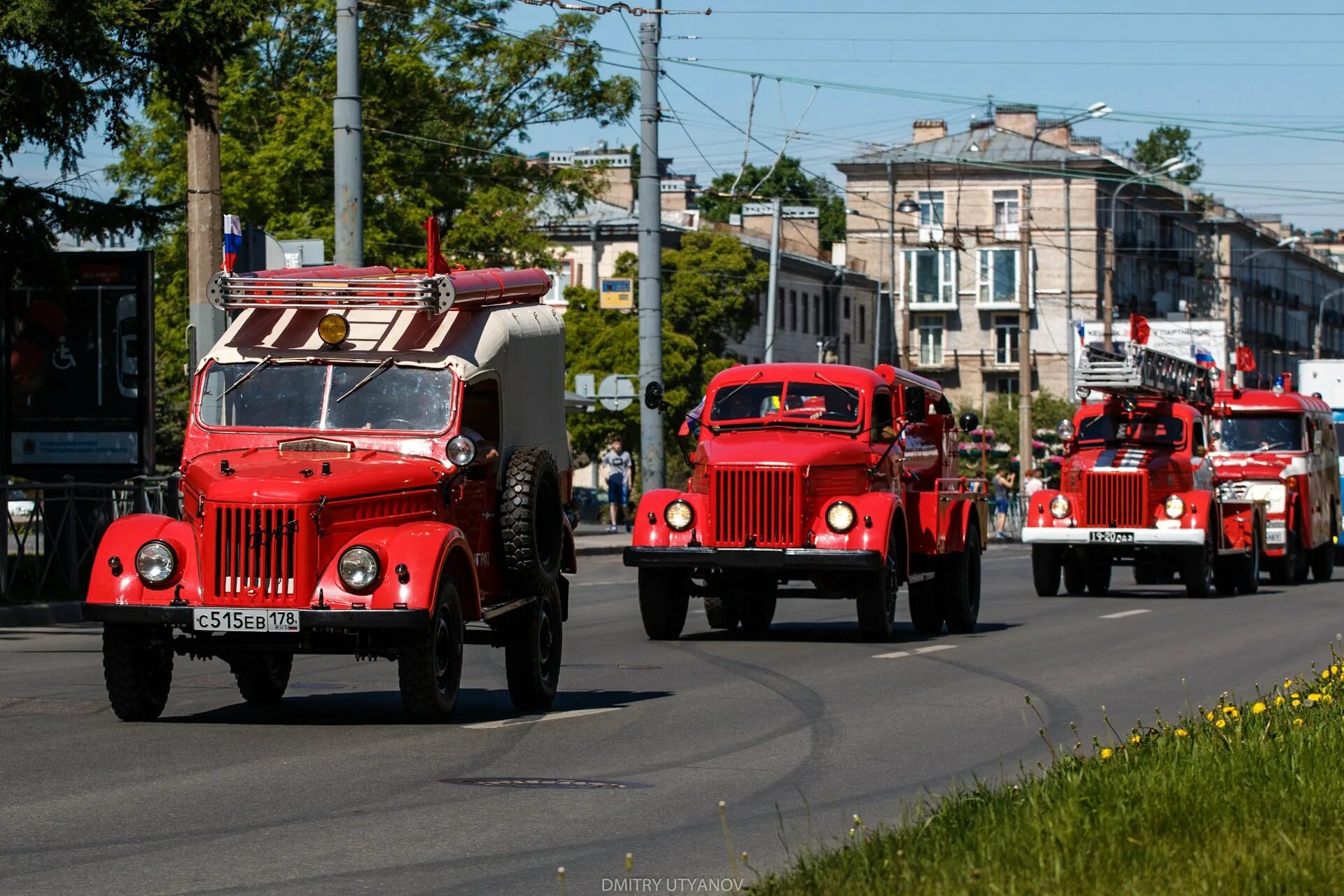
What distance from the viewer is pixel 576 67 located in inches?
2244

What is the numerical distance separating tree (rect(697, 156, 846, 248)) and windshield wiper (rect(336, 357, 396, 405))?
88.2m

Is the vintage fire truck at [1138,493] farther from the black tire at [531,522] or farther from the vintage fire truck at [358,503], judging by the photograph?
the black tire at [531,522]

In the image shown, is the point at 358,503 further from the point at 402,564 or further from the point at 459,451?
the point at 459,451

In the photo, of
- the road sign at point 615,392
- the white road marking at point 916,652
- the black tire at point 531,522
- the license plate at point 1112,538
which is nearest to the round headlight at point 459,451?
the black tire at point 531,522

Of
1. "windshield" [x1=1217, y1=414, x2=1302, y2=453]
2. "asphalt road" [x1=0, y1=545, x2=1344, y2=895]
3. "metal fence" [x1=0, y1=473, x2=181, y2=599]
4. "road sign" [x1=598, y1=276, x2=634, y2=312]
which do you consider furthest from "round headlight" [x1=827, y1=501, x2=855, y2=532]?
"road sign" [x1=598, y1=276, x2=634, y2=312]

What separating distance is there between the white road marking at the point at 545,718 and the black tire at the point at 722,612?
7.60 meters

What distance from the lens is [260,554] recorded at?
37.6 feet

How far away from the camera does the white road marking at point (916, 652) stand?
17.7 m

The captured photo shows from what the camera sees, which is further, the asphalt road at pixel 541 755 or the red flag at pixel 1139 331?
the red flag at pixel 1139 331

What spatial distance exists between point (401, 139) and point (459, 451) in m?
43.1

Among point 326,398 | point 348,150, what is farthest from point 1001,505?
point 326,398

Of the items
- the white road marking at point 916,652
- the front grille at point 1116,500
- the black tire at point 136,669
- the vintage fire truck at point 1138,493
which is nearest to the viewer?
the black tire at point 136,669

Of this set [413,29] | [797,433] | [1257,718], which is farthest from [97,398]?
[413,29]

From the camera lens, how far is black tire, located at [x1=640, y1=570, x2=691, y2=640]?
63.9 ft
